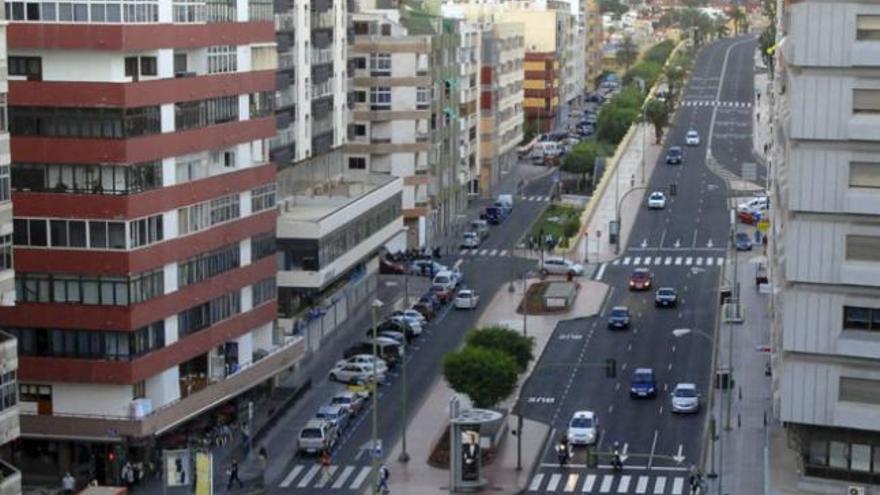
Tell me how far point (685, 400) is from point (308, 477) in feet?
59.1

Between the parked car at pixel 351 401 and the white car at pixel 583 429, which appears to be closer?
the white car at pixel 583 429

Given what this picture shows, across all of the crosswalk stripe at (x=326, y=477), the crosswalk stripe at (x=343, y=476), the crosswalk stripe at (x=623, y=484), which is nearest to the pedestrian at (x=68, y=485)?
the crosswalk stripe at (x=326, y=477)

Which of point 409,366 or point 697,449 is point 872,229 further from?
point 409,366

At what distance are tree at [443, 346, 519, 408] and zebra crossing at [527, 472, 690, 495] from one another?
558 centimetres

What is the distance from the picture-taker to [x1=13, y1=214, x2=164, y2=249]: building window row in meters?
71.1

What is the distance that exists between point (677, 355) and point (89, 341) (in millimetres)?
33075

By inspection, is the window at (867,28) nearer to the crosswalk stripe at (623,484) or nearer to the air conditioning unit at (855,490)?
the air conditioning unit at (855,490)

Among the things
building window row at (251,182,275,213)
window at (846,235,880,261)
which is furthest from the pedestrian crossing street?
window at (846,235,880,261)

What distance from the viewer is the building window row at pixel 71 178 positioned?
233 ft

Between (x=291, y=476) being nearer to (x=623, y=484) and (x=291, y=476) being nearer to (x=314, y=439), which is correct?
(x=314, y=439)

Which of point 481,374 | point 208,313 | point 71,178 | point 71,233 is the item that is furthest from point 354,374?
point 71,178

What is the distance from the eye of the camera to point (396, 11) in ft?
423

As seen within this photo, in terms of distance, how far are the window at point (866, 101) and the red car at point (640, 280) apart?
57657 mm

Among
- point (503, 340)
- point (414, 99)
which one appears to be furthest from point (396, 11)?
point (503, 340)
